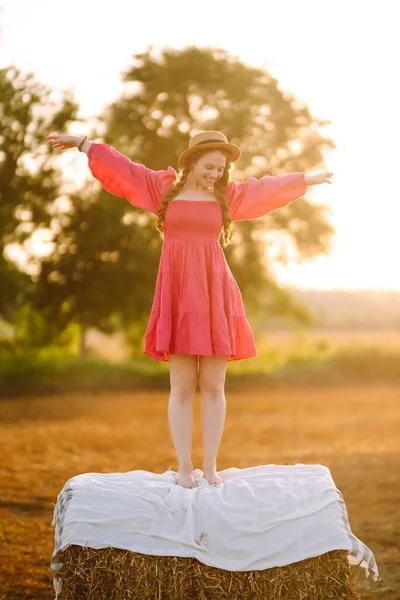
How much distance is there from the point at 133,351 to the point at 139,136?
5.01m

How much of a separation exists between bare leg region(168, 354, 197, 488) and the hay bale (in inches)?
21.1

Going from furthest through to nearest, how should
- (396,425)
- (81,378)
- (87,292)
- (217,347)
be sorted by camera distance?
(81,378)
(87,292)
(396,425)
(217,347)

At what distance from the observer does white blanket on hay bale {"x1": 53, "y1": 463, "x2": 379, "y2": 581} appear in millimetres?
3619

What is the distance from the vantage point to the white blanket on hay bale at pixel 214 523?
362 centimetres

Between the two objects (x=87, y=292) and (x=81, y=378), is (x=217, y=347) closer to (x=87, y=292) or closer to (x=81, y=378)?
(x=87, y=292)

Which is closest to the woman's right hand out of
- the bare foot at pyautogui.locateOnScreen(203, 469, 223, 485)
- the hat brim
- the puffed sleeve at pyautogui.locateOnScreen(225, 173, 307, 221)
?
the hat brim

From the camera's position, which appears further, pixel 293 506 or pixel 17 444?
Result: pixel 17 444

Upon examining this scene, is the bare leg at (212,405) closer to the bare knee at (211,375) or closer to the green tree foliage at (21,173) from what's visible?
the bare knee at (211,375)

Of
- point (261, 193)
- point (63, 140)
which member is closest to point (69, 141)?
point (63, 140)

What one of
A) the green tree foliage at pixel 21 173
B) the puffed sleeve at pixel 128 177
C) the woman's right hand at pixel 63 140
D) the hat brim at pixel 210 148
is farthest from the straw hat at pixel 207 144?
the green tree foliage at pixel 21 173

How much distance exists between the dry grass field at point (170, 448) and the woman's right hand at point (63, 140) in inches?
81.3

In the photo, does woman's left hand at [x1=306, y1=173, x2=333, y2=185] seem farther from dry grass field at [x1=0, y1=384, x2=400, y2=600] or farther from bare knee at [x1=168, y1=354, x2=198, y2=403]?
dry grass field at [x1=0, y1=384, x2=400, y2=600]

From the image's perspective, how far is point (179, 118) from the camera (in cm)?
1495

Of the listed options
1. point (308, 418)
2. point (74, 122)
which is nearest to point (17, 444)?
point (308, 418)
